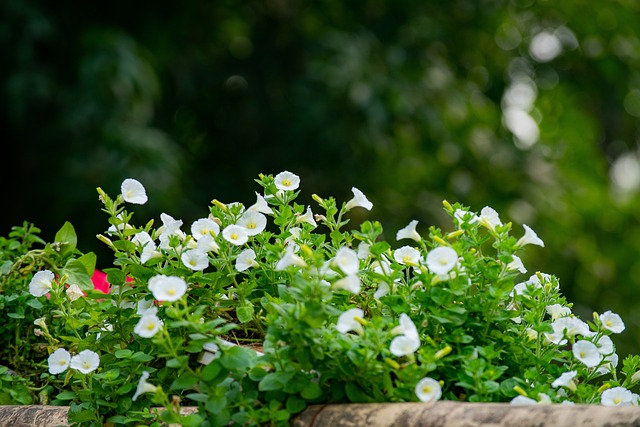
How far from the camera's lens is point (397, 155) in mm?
5461

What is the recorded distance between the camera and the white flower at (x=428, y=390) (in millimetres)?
908

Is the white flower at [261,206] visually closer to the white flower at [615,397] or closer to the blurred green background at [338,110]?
the white flower at [615,397]

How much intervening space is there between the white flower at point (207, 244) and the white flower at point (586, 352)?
51cm

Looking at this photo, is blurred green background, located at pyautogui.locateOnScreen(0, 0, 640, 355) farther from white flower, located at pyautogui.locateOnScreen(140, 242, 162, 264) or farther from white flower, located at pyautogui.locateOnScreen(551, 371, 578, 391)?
white flower, located at pyautogui.locateOnScreen(551, 371, 578, 391)

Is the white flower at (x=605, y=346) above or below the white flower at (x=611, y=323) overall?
below

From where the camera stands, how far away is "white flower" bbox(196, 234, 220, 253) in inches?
41.8

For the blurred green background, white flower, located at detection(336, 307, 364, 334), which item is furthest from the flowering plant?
the blurred green background

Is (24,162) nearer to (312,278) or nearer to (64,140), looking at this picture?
(64,140)

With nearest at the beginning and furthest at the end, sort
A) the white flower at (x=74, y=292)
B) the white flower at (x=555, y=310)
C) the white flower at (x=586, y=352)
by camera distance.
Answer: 1. the white flower at (x=586, y=352)
2. the white flower at (x=555, y=310)
3. the white flower at (x=74, y=292)

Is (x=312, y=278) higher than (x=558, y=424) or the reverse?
higher

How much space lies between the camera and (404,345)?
91 centimetres

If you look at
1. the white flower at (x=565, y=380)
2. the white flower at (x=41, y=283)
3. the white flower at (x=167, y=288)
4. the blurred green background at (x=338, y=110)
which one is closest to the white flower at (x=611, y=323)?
the white flower at (x=565, y=380)

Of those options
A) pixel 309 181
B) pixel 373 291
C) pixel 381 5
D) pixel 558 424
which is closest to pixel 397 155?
pixel 309 181

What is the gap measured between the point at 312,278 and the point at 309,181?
167 inches
